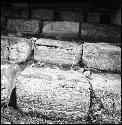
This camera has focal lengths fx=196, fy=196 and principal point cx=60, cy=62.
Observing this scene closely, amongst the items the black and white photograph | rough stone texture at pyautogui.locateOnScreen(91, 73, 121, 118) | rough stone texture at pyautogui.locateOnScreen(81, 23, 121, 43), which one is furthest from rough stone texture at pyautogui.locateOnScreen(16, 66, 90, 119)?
rough stone texture at pyautogui.locateOnScreen(81, 23, 121, 43)

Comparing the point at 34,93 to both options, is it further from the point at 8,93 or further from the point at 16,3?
the point at 16,3

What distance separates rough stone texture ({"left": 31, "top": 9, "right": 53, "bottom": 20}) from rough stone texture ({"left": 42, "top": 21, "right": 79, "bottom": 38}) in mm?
280

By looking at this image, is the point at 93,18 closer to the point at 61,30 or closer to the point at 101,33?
the point at 101,33

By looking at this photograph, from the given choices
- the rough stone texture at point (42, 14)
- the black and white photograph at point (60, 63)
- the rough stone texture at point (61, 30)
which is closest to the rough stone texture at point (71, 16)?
the black and white photograph at point (60, 63)

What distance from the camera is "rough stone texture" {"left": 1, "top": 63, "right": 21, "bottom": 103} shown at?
A: 1.50m

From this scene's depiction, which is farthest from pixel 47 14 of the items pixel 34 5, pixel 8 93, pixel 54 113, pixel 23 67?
pixel 54 113

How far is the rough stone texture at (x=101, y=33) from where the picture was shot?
78.1 inches

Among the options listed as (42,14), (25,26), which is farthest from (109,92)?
(42,14)

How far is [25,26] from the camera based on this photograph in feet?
6.75

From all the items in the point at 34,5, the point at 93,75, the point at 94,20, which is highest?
the point at 34,5

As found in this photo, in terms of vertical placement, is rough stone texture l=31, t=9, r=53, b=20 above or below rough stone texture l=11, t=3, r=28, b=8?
below

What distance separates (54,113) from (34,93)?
0.67 ft

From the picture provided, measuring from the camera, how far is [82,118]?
4.71 feet

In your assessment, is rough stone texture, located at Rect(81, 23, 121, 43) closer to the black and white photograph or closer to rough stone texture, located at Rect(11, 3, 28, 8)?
the black and white photograph
